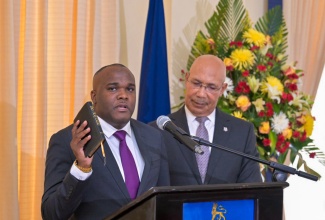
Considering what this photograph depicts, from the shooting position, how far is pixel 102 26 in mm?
5242

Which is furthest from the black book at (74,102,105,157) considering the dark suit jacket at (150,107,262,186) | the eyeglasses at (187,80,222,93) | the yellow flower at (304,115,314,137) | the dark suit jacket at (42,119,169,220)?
the yellow flower at (304,115,314,137)

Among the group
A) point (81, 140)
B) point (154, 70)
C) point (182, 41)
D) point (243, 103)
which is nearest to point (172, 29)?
point (182, 41)

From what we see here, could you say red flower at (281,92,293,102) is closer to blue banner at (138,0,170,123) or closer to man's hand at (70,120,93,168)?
blue banner at (138,0,170,123)

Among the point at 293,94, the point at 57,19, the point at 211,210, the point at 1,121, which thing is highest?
the point at 57,19

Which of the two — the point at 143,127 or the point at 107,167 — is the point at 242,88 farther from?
the point at 107,167

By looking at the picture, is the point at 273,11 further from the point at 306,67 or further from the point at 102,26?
the point at 102,26

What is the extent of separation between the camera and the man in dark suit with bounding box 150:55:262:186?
4.13 metres

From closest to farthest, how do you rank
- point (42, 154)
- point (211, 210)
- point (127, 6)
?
point (211, 210) < point (42, 154) < point (127, 6)

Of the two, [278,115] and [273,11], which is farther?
[273,11]

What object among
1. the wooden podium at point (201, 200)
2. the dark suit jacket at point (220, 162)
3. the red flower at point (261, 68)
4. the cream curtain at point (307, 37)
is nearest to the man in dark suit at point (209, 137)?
the dark suit jacket at point (220, 162)

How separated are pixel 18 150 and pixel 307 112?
2296mm

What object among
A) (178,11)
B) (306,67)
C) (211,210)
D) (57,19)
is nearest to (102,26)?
(57,19)

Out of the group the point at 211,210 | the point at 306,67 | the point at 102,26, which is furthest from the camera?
the point at 306,67

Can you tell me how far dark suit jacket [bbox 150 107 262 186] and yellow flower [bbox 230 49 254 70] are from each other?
3.60ft
